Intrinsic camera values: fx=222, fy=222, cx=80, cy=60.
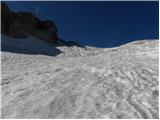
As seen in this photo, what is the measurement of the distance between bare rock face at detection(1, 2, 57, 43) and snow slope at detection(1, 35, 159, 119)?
21.4 m

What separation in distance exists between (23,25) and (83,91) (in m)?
35.0

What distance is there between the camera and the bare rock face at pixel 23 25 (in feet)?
101

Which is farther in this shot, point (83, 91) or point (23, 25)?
point (23, 25)

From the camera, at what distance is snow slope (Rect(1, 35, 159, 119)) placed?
5.42 metres

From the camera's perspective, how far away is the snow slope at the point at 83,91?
5.42 metres

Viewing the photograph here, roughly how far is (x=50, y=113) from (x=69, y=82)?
7.42 ft

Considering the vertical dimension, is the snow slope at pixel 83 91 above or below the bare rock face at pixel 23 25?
below

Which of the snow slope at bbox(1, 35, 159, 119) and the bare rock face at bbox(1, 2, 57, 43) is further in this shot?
the bare rock face at bbox(1, 2, 57, 43)

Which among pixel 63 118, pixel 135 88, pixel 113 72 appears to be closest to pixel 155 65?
pixel 113 72

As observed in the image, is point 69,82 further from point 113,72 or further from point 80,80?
point 113,72

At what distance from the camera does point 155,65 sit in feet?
30.0

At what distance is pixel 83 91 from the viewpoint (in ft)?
21.9

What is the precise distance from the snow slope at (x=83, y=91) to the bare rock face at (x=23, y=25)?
21.4 m

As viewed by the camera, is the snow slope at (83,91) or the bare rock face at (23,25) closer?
the snow slope at (83,91)
